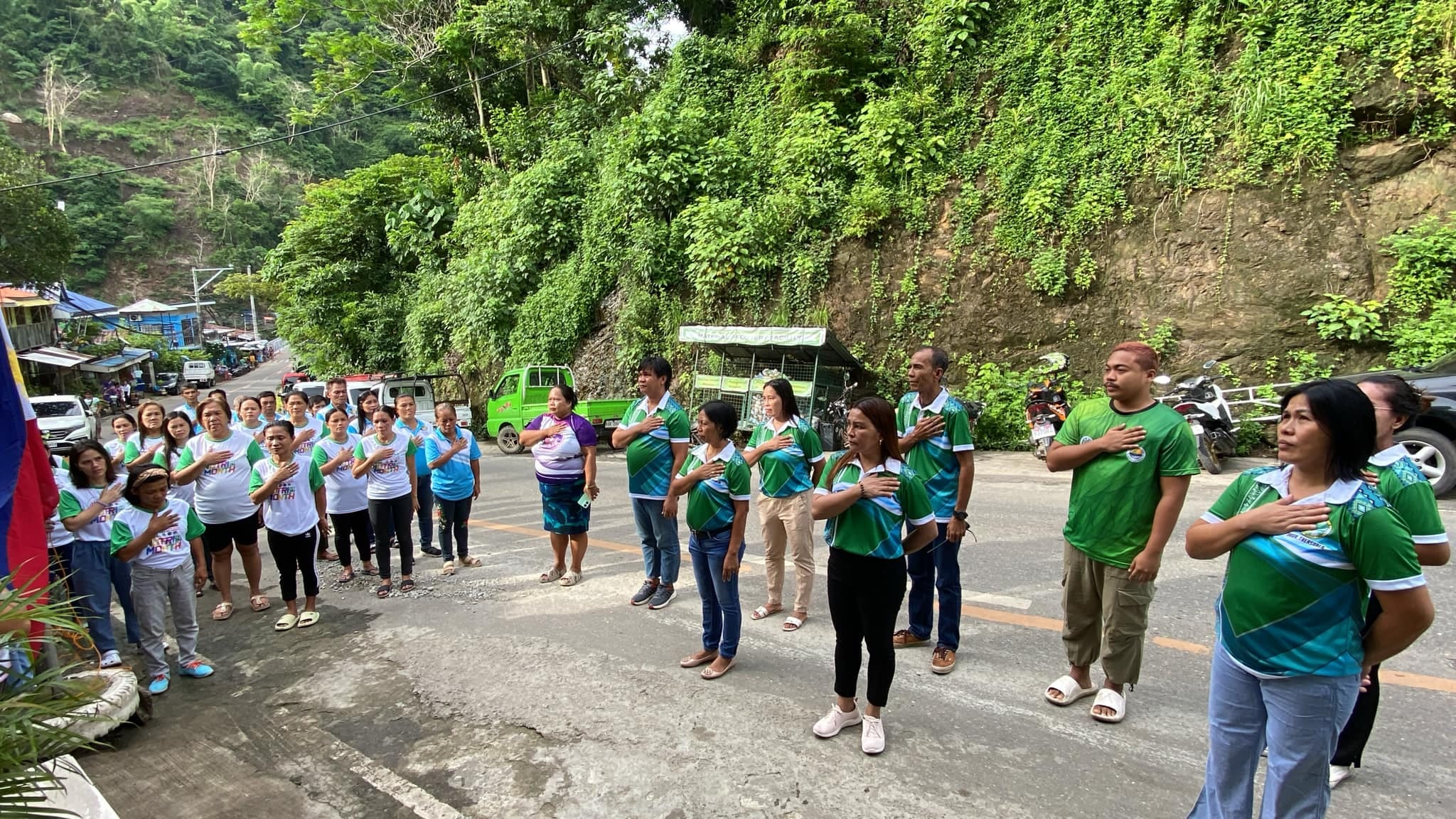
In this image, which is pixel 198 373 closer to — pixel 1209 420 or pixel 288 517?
pixel 288 517

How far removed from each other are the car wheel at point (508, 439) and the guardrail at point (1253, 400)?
11.9m

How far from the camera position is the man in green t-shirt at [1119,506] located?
3.07 meters

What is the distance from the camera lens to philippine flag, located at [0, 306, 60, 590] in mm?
3291

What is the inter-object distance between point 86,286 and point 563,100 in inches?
2238

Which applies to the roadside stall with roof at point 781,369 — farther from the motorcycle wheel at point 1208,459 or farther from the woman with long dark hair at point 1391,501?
the woman with long dark hair at point 1391,501

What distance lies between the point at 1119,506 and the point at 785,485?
6.38 ft

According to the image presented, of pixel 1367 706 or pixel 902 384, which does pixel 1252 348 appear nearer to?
pixel 902 384

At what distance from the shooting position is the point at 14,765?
1.82m

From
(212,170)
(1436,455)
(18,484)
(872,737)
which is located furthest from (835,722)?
(212,170)

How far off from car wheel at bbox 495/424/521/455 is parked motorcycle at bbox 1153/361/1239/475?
11868 millimetres

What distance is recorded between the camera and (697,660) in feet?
13.8

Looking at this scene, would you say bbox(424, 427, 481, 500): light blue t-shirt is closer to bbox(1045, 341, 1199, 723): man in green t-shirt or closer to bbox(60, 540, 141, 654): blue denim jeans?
bbox(60, 540, 141, 654): blue denim jeans

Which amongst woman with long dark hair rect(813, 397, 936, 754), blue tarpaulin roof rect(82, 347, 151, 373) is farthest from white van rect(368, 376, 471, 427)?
blue tarpaulin roof rect(82, 347, 151, 373)

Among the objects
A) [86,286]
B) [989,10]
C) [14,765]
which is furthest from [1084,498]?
[86,286]
